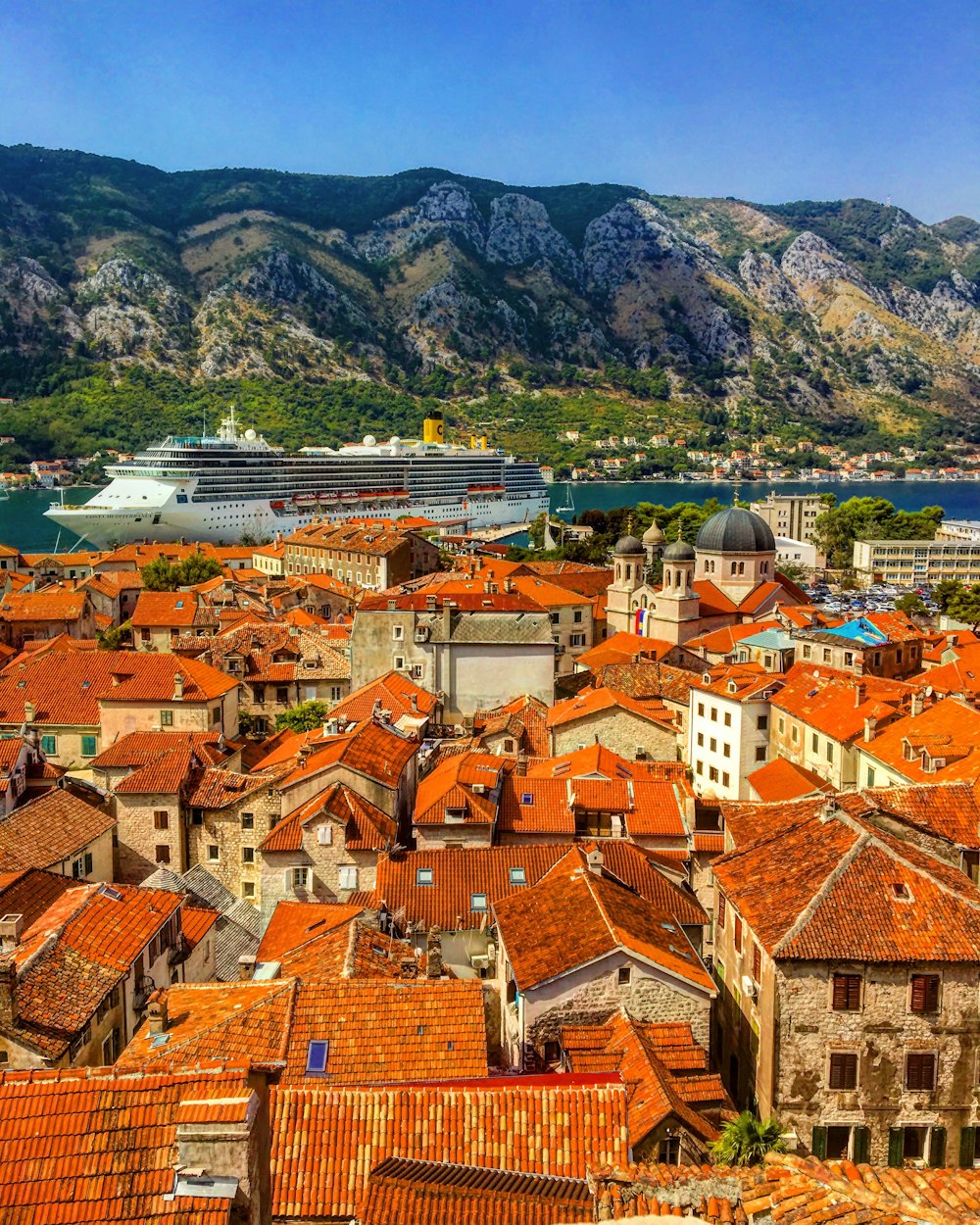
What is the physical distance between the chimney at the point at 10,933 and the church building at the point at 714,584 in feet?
152

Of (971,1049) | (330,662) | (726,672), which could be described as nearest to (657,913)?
(971,1049)

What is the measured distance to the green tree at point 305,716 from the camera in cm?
4469

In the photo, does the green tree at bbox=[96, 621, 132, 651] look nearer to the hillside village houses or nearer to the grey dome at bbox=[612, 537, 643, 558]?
the hillside village houses

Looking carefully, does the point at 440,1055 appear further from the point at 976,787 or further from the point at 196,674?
the point at 196,674

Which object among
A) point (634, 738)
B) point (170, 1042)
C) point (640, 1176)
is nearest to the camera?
point (640, 1176)

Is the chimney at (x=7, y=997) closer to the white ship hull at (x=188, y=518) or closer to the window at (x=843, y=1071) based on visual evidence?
the window at (x=843, y=1071)

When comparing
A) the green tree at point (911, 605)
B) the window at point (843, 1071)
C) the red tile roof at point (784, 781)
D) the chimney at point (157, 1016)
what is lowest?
the green tree at point (911, 605)

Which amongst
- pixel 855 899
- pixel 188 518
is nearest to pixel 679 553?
pixel 855 899

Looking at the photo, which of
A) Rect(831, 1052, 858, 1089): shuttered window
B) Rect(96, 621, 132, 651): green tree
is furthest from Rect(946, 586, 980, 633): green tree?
Rect(831, 1052, 858, 1089): shuttered window

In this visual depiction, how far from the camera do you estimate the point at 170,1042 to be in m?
14.6

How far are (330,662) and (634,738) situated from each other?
1608cm

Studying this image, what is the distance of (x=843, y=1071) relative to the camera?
53.5 feet

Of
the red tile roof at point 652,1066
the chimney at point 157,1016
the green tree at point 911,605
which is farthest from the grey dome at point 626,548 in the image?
the chimney at point 157,1016

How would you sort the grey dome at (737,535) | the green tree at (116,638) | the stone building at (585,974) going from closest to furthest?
the stone building at (585,974)
the green tree at (116,638)
the grey dome at (737,535)
